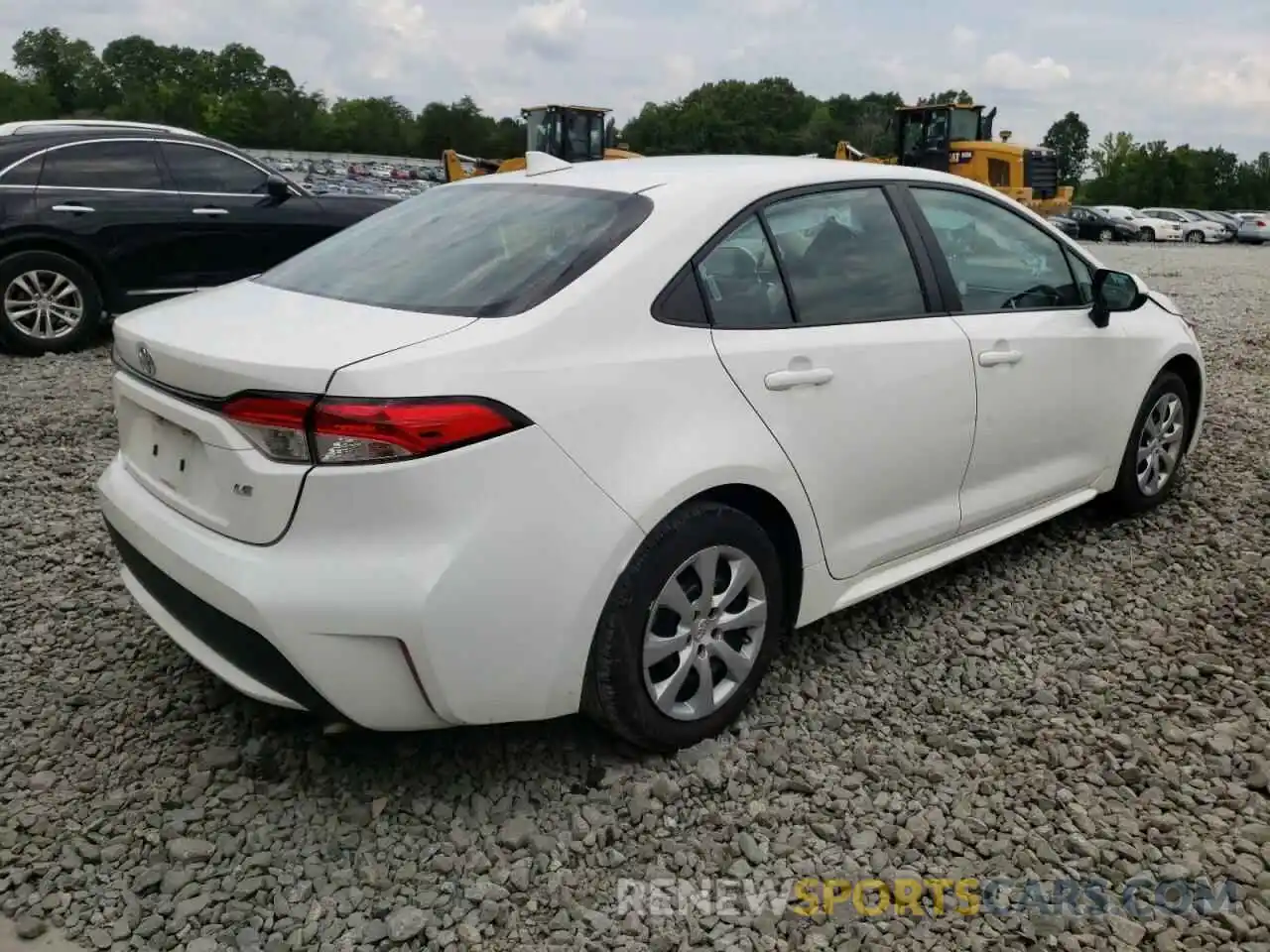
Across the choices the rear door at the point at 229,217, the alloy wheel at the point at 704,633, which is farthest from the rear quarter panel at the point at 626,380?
the rear door at the point at 229,217

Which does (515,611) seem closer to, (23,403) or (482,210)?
(482,210)

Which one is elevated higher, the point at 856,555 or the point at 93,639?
the point at 856,555

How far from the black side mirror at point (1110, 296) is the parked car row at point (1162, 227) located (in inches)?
1410

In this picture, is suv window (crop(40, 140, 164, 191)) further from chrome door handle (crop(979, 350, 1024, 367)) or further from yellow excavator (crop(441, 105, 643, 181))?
yellow excavator (crop(441, 105, 643, 181))

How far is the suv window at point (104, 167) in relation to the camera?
296 inches

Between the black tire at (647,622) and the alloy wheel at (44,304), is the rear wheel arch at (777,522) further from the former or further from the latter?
the alloy wheel at (44,304)

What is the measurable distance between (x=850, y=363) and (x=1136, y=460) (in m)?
2.06

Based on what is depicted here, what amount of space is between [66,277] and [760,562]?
6482 mm

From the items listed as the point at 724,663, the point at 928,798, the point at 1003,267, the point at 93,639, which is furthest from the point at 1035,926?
the point at 93,639

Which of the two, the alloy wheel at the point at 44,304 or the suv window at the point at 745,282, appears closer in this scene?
the suv window at the point at 745,282

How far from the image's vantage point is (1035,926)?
237 centimetres

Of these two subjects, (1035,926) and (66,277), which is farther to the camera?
(66,277)

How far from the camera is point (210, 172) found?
26.5ft

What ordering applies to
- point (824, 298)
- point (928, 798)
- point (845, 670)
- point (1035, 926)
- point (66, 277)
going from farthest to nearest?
point (66, 277), point (845, 670), point (824, 298), point (928, 798), point (1035, 926)
